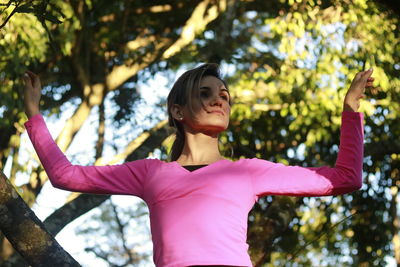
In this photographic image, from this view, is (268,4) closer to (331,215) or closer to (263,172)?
(331,215)

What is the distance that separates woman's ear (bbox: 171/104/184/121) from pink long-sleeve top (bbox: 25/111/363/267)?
10.5 inches

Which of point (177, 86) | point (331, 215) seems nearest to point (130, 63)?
point (331, 215)

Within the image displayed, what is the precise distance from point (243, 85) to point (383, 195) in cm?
229

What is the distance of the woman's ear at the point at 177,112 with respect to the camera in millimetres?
3238

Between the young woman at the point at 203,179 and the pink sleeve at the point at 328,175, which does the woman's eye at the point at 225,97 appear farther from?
the pink sleeve at the point at 328,175

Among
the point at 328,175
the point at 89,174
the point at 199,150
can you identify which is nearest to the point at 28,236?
the point at 89,174

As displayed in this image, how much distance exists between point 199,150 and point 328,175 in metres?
0.55

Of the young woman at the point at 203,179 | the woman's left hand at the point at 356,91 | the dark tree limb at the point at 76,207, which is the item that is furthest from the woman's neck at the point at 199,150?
the dark tree limb at the point at 76,207

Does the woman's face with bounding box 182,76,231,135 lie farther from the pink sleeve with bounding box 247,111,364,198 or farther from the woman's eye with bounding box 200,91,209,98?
the pink sleeve with bounding box 247,111,364,198

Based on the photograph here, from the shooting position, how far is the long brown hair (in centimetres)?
318

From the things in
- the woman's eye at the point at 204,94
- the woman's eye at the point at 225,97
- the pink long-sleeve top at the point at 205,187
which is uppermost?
the woman's eye at the point at 204,94

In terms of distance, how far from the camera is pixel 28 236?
316 centimetres

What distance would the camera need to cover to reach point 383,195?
977cm

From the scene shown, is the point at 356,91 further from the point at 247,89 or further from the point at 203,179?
the point at 247,89
